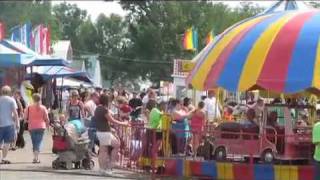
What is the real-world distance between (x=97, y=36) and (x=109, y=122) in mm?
105308

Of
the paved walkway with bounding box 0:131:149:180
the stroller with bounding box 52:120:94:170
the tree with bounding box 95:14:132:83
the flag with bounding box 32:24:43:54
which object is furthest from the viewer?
the tree with bounding box 95:14:132:83

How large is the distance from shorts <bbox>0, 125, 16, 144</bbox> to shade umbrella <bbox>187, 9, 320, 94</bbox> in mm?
4435

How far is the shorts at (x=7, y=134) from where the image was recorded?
17.4 meters

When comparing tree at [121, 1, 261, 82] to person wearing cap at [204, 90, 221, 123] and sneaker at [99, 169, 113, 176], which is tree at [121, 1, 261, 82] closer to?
person wearing cap at [204, 90, 221, 123]

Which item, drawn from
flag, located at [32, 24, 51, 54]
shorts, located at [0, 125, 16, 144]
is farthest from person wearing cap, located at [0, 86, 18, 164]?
flag, located at [32, 24, 51, 54]

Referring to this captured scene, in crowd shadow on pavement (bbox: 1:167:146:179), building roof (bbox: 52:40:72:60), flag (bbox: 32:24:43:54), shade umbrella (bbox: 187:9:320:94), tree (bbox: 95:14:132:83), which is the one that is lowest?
crowd shadow on pavement (bbox: 1:167:146:179)

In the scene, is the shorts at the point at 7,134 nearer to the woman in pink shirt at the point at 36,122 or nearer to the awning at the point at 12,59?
the woman in pink shirt at the point at 36,122

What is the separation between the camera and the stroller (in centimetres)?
1659

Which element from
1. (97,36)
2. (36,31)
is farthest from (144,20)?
(36,31)

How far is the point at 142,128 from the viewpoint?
16391 millimetres

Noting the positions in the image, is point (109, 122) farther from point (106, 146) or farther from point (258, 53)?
point (258, 53)

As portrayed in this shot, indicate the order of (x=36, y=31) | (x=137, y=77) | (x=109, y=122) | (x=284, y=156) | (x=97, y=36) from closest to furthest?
(x=284, y=156)
(x=109, y=122)
(x=36, y=31)
(x=137, y=77)
(x=97, y=36)

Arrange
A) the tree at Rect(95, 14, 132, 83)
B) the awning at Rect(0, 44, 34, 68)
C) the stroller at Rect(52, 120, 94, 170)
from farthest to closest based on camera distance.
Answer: the tree at Rect(95, 14, 132, 83)
the awning at Rect(0, 44, 34, 68)
the stroller at Rect(52, 120, 94, 170)

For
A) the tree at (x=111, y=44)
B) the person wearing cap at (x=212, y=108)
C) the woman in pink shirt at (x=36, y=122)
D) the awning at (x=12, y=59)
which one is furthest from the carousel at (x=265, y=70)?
the tree at (x=111, y=44)
